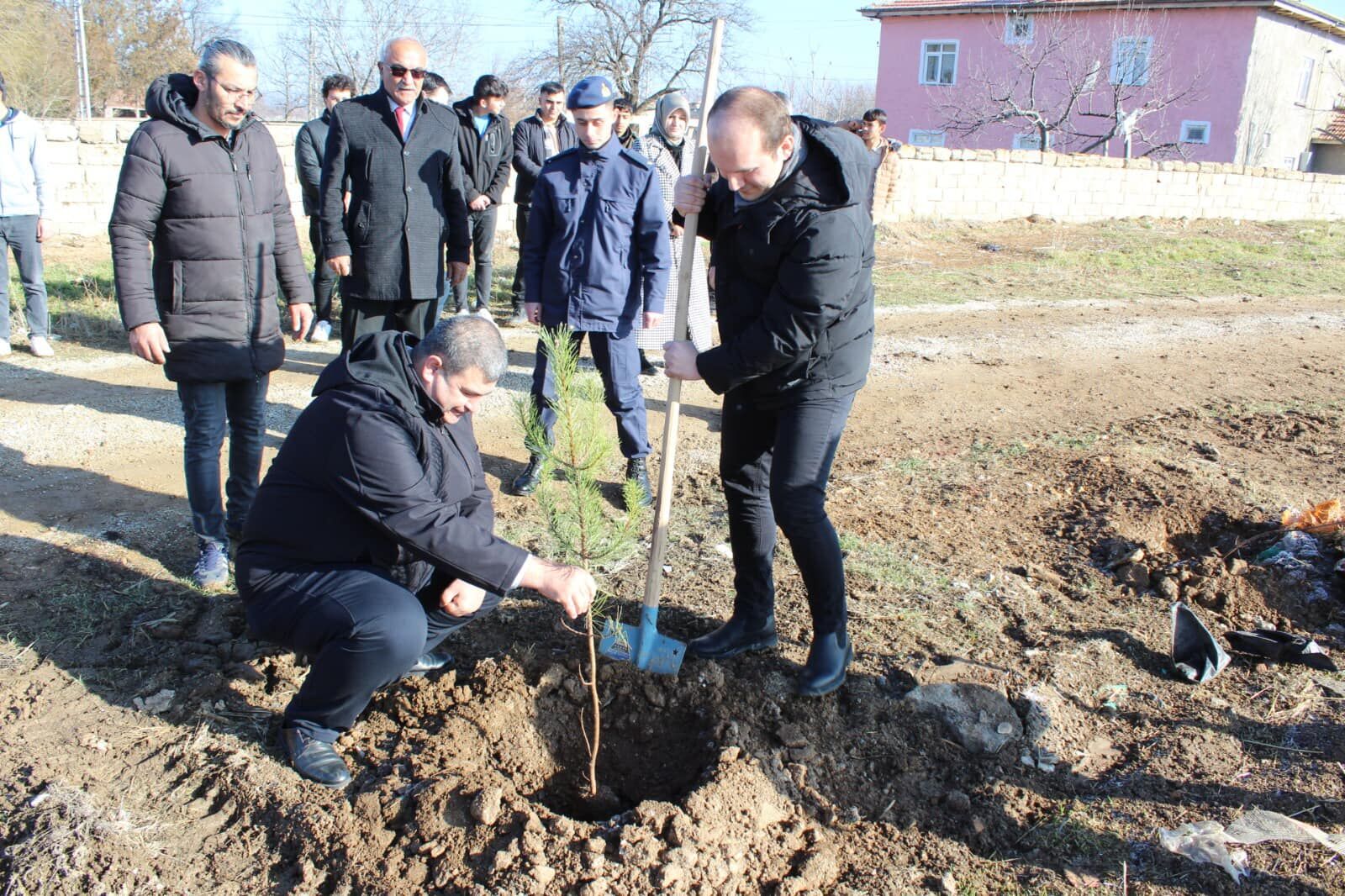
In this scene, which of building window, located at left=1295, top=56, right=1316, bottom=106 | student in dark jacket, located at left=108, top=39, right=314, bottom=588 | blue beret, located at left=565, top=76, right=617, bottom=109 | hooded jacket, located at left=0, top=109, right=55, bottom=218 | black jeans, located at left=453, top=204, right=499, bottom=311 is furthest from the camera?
building window, located at left=1295, top=56, right=1316, bottom=106

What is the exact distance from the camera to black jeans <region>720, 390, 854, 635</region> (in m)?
2.96

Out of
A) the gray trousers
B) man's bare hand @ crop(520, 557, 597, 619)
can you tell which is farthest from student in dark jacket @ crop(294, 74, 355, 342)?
man's bare hand @ crop(520, 557, 597, 619)

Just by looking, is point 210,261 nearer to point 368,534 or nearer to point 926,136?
point 368,534

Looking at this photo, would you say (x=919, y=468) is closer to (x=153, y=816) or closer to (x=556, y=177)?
(x=556, y=177)

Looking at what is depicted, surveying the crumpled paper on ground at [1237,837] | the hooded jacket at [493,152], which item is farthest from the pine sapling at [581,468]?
the hooded jacket at [493,152]

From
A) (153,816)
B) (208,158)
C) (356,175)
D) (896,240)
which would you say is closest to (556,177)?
(356,175)

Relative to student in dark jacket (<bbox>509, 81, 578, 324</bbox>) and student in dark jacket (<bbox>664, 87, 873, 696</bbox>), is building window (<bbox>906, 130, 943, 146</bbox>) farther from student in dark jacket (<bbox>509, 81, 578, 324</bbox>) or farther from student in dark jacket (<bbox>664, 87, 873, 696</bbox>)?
student in dark jacket (<bbox>664, 87, 873, 696</bbox>)

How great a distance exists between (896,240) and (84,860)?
13647 mm

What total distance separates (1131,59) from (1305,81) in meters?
8.49

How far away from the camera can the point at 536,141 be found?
8.02 meters

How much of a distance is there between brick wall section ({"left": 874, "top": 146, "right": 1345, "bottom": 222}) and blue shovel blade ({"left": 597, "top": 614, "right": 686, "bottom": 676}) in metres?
11.6

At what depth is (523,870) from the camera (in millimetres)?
2391

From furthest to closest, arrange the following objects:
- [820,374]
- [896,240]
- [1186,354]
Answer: [896,240] < [1186,354] < [820,374]

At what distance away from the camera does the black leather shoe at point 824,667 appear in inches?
124
